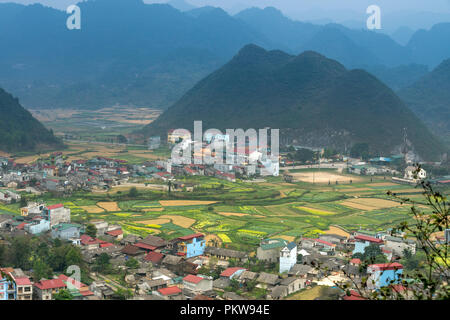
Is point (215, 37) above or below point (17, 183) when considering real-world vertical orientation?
above

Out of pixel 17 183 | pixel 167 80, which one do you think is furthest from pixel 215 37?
pixel 17 183

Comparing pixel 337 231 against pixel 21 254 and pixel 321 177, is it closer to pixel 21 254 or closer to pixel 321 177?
pixel 21 254

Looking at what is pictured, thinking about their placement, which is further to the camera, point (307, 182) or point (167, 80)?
point (167, 80)

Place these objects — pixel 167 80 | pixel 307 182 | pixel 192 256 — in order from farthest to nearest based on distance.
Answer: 1. pixel 167 80
2. pixel 307 182
3. pixel 192 256

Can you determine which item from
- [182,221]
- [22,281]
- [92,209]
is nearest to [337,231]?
[182,221]

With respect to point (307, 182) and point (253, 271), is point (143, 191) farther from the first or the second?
point (253, 271)
